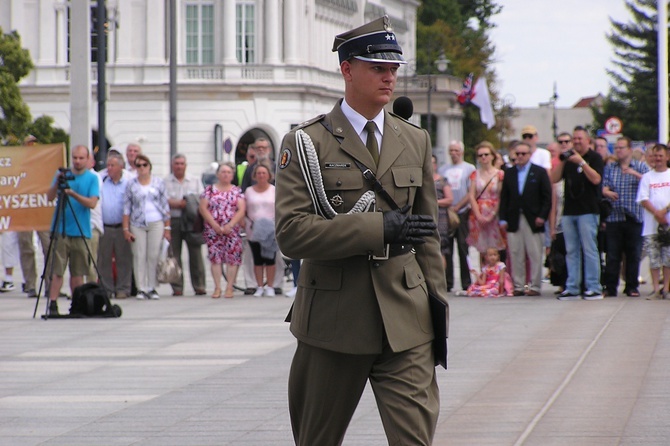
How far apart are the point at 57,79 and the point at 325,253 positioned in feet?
Result: 190

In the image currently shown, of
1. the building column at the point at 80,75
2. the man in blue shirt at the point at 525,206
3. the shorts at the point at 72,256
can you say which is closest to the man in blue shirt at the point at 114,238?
the building column at the point at 80,75

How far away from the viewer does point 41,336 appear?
14.5 metres

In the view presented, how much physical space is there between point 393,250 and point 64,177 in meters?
11.3

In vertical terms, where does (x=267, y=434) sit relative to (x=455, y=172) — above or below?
below

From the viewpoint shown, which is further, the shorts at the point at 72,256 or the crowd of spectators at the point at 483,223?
the crowd of spectators at the point at 483,223

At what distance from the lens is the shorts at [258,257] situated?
19375 millimetres

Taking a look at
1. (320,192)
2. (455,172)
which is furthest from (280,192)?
(455,172)

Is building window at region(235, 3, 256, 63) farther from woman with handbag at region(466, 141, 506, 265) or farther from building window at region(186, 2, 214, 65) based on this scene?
woman with handbag at region(466, 141, 506, 265)

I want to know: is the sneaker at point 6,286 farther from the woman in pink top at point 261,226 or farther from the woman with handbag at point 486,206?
the woman with handbag at point 486,206

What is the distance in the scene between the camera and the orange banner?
738 inches

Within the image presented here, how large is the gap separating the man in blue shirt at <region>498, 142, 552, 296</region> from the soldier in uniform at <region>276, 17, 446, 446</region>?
12.6m

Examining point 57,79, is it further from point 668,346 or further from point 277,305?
point 668,346

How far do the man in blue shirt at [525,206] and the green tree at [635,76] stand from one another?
59.1 metres

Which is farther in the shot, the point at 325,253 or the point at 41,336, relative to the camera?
the point at 41,336
